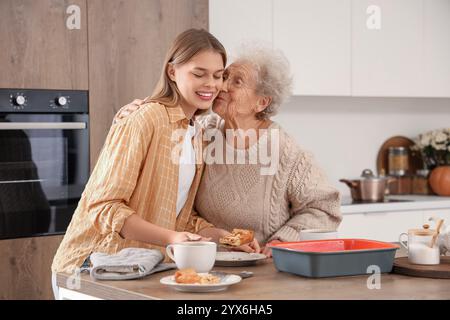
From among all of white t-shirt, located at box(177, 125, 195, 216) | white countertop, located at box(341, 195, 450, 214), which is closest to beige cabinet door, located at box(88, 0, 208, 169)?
white t-shirt, located at box(177, 125, 195, 216)

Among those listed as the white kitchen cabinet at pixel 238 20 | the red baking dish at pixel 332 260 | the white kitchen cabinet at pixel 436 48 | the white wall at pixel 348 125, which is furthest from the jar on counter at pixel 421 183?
the red baking dish at pixel 332 260

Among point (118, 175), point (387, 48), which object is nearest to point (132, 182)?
point (118, 175)

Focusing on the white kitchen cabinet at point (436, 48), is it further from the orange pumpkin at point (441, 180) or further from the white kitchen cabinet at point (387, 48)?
the orange pumpkin at point (441, 180)

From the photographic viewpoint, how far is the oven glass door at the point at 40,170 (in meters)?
3.40

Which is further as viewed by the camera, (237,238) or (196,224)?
(196,224)

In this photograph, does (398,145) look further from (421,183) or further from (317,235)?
(317,235)

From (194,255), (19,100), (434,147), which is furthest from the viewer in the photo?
(434,147)

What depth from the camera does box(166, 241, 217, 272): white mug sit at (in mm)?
1916

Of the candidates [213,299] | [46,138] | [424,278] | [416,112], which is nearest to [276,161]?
[424,278]

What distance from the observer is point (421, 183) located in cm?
522

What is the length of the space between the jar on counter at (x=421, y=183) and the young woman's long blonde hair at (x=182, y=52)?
3008mm

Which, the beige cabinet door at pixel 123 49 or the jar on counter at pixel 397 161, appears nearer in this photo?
the beige cabinet door at pixel 123 49

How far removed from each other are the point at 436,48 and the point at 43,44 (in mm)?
2656

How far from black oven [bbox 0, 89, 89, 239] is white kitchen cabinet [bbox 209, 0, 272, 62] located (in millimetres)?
886
